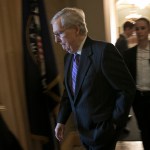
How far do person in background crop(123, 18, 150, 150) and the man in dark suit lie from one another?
1289 mm

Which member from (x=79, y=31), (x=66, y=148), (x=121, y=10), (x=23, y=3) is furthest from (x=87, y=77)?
(x=121, y=10)

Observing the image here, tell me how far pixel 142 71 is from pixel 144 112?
1.27ft

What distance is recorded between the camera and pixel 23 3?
2.56m

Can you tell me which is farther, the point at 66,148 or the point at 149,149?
the point at 66,148

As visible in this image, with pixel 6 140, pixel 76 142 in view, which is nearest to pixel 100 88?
pixel 6 140

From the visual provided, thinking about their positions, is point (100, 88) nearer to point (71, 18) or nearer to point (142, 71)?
point (71, 18)

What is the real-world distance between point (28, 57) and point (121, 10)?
5.70 m

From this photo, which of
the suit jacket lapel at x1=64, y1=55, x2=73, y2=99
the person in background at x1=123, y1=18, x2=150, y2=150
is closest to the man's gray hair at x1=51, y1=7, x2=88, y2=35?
the suit jacket lapel at x1=64, y1=55, x2=73, y2=99

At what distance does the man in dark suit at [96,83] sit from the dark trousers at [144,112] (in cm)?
128

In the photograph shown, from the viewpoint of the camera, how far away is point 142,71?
294 cm

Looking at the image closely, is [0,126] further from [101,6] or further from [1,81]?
[101,6]

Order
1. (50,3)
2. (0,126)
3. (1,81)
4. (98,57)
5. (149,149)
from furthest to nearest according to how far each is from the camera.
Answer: (50,3) → (149,149) → (1,81) → (0,126) → (98,57)

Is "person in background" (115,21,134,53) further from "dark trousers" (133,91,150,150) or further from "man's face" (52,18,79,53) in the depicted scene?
"man's face" (52,18,79,53)

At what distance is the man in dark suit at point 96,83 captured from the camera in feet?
5.23
